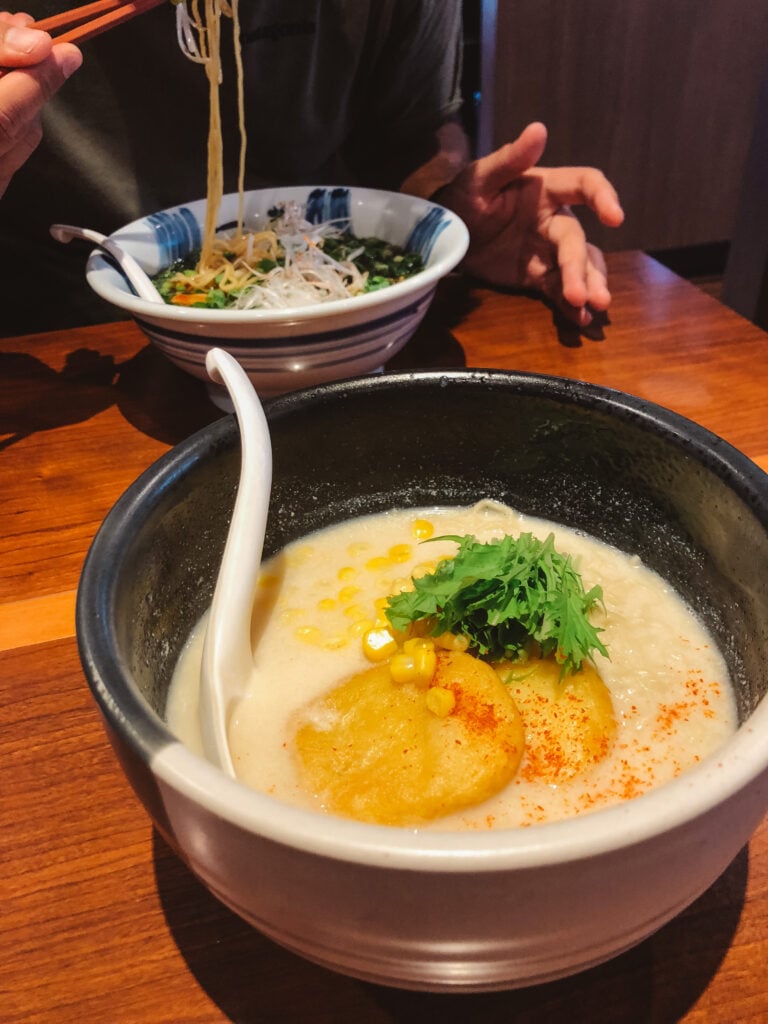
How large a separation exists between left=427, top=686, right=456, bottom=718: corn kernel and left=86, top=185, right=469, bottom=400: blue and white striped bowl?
2.35 feet

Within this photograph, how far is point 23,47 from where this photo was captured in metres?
1.24

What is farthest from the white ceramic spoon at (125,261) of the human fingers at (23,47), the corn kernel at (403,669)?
the corn kernel at (403,669)

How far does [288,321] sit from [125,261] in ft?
1.52

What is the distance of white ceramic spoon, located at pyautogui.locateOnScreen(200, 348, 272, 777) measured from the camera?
0.74 metres

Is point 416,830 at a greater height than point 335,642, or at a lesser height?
greater

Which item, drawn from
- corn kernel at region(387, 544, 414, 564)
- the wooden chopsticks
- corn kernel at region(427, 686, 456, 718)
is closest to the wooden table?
corn kernel at region(427, 686, 456, 718)

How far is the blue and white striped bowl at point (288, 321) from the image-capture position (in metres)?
1.26

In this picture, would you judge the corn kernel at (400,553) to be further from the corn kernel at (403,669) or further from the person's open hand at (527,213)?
the person's open hand at (527,213)

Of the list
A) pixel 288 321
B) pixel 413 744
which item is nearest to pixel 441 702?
pixel 413 744

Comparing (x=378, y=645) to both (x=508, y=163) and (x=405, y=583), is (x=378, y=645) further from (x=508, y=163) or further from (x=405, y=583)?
(x=508, y=163)

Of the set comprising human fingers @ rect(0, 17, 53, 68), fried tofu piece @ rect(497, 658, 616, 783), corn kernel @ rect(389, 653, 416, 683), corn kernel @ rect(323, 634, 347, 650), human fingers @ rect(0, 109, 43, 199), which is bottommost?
corn kernel @ rect(323, 634, 347, 650)

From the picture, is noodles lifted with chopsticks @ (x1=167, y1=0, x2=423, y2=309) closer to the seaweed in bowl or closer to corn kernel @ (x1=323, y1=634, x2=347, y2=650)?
the seaweed in bowl

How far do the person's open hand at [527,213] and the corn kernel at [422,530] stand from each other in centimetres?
89

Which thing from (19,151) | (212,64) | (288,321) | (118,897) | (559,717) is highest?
(212,64)
